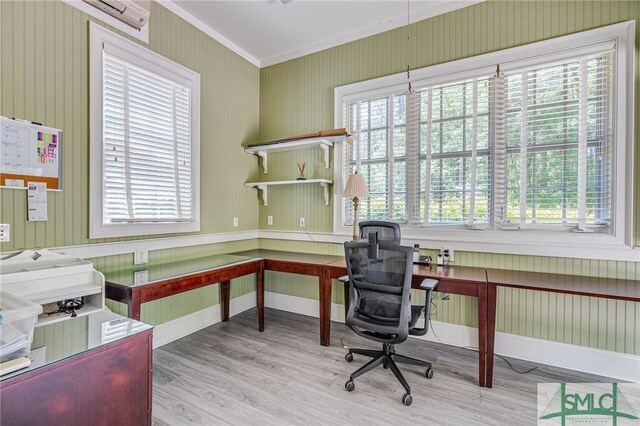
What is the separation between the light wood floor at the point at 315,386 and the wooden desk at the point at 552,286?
27 centimetres

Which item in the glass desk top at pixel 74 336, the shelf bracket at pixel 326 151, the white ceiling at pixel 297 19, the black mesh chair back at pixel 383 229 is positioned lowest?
the glass desk top at pixel 74 336

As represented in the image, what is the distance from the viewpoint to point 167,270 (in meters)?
2.48

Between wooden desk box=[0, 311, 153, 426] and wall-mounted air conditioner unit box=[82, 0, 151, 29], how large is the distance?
7.41 ft

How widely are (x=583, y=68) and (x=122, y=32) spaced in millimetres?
3716

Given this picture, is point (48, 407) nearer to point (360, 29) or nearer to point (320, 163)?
point (320, 163)

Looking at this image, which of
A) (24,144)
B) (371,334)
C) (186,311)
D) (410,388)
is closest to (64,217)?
(24,144)

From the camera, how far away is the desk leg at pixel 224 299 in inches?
130

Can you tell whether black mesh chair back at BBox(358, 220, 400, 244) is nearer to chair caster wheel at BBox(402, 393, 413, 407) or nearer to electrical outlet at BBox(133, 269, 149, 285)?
chair caster wheel at BBox(402, 393, 413, 407)

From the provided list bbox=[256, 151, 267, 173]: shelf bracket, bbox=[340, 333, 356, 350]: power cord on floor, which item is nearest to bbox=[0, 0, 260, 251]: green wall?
bbox=[256, 151, 267, 173]: shelf bracket

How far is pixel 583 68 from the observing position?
2346 millimetres

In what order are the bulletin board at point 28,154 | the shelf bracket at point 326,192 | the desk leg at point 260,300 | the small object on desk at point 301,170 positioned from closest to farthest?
the bulletin board at point 28,154 < the desk leg at point 260,300 < the shelf bracket at point 326,192 < the small object on desk at point 301,170

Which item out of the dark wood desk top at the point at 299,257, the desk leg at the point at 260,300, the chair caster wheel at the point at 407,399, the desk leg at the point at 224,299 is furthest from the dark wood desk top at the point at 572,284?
the desk leg at the point at 224,299

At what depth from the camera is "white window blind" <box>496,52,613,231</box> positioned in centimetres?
230

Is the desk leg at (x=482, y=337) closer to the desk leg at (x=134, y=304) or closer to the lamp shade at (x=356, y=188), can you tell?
the lamp shade at (x=356, y=188)
